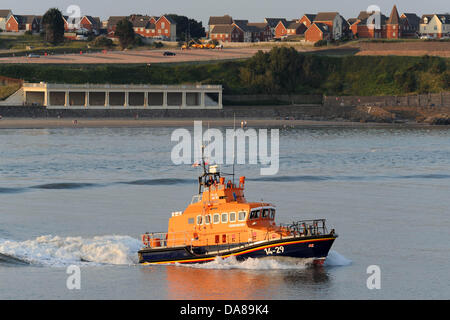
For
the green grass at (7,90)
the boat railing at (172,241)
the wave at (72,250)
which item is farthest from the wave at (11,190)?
the green grass at (7,90)

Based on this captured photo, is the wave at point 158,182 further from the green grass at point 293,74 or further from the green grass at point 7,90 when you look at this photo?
the green grass at point 293,74

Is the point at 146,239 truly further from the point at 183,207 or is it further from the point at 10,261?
the point at 183,207

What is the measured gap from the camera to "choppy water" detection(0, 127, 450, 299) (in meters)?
Result: 40.9

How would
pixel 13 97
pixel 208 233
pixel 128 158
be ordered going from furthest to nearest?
pixel 13 97
pixel 128 158
pixel 208 233

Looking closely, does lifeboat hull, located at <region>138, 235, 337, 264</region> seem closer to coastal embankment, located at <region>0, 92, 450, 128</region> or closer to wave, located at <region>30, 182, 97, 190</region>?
wave, located at <region>30, 182, 97, 190</region>

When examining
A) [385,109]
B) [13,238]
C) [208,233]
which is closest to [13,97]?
[385,109]

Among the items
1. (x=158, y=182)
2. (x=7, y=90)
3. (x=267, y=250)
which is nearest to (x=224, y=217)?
(x=267, y=250)

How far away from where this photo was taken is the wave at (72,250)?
46.7 meters

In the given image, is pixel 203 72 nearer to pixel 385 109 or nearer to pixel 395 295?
pixel 385 109

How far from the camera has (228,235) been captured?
4416 cm

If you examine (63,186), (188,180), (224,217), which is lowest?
(63,186)

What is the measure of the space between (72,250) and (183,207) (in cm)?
1465

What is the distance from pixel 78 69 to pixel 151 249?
4732 inches
